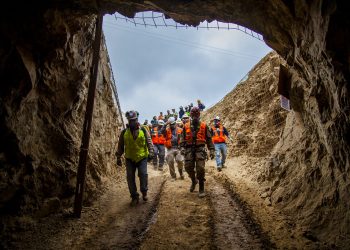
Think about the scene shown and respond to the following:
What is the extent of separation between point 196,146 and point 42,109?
3.66 m

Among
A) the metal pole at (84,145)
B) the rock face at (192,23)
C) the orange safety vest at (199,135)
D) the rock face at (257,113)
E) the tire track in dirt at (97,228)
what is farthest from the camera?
the rock face at (257,113)

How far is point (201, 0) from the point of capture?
552cm

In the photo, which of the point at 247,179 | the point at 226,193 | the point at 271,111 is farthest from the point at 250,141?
the point at 226,193

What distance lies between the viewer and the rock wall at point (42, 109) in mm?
4965

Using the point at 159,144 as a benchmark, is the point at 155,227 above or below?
below

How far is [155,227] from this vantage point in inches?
211

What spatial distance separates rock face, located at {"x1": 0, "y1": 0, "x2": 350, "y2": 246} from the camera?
4.17 metres

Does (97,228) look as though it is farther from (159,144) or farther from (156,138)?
(156,138)

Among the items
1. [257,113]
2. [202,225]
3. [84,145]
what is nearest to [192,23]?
[84,145]

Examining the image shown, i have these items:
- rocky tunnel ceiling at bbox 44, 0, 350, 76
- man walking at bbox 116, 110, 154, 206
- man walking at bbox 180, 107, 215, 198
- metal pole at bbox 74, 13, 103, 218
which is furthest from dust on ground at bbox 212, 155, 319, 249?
metal pole at bbox 74, 13, 103, 218

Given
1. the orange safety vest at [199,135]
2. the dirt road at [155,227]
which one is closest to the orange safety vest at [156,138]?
the orange safety vest at [199,135]

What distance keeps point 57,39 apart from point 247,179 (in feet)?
→ 21.4

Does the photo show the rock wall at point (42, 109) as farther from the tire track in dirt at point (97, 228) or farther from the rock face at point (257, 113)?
the rock face at point (257, 113)

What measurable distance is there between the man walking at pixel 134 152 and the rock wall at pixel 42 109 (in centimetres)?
106
